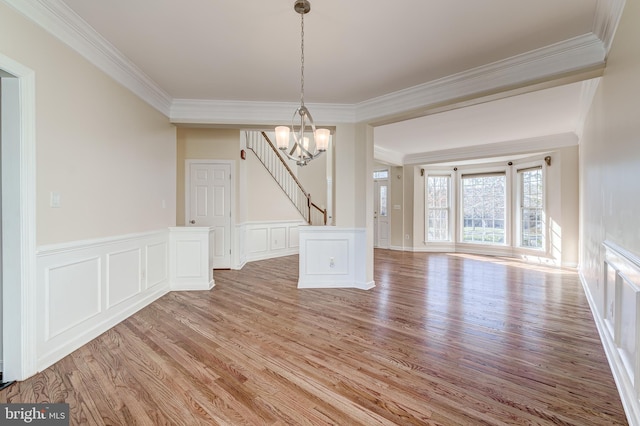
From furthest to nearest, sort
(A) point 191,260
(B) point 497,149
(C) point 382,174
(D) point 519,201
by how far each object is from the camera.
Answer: (C) point 382,174 → (D) point 519,201 → (B) point 497,149 → (A) point 191,260

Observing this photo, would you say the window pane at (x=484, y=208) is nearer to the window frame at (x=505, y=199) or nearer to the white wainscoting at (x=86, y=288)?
the window frame at (x=505, y=199)

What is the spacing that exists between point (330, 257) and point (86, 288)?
2892mm

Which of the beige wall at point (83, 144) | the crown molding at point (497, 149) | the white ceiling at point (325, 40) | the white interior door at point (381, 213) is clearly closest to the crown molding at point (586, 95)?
the white ceiling at point (325, 40)

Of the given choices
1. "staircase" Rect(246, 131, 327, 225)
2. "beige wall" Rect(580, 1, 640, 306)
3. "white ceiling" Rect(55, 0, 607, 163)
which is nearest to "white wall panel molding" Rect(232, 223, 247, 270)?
"staircase" Rect(246, 131, 327, 225)

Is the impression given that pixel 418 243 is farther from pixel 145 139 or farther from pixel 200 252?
pixel 145 139

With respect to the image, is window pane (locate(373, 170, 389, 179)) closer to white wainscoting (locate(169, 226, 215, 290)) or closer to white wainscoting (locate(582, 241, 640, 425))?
white wainscoting (locate(169, 226, 215, 290))

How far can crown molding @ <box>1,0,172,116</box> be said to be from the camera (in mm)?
2045

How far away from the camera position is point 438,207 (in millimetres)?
8203

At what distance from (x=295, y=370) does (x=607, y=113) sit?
3460 millimetres

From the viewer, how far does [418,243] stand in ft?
26.5

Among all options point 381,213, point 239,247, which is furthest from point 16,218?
point 381,213

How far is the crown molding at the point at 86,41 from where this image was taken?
2.04 m

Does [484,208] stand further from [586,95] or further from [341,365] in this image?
[341,365]

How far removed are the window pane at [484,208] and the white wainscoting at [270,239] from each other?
15.5 feet
